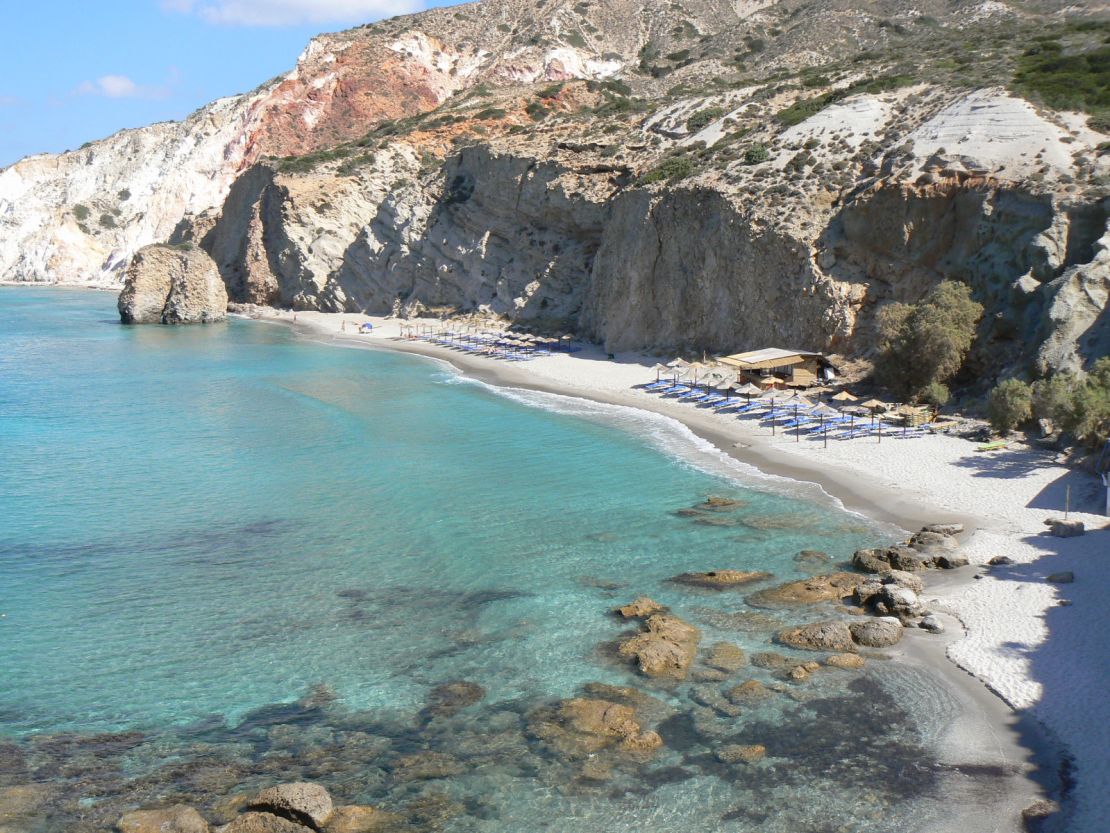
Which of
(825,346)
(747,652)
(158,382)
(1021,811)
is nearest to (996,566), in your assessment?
(747,652)

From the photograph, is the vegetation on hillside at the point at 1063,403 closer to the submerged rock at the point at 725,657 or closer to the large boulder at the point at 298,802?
the submerged rock at the point at 725,657

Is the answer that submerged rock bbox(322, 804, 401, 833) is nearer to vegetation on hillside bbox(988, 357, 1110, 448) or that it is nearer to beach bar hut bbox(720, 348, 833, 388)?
vegetation on hillside bbox(988, 357, 1110, 448)

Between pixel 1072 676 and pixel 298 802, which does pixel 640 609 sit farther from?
pixel 298 802

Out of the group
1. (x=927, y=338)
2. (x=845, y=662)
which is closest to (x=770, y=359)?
(x=927, y=338)

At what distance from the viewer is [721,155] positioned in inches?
1913

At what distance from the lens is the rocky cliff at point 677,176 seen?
35.3 metres

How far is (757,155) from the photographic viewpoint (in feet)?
151

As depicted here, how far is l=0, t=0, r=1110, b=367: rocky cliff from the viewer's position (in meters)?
35.3

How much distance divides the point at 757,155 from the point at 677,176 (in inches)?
188

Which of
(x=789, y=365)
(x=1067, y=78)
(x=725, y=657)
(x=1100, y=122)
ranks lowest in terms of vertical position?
(x=725, y=657)

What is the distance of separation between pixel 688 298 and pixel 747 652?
105 ft

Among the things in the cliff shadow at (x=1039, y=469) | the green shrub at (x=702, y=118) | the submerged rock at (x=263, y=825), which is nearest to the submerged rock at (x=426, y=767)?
the submerged rock at (x=263, y=825)

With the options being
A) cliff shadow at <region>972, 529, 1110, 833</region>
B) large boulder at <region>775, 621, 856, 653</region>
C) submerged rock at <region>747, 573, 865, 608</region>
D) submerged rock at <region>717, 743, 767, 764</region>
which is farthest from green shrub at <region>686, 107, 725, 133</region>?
submerged rock at <region>717, 743, 767, 764</region>

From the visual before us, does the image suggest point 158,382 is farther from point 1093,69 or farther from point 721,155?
point 1093,69
